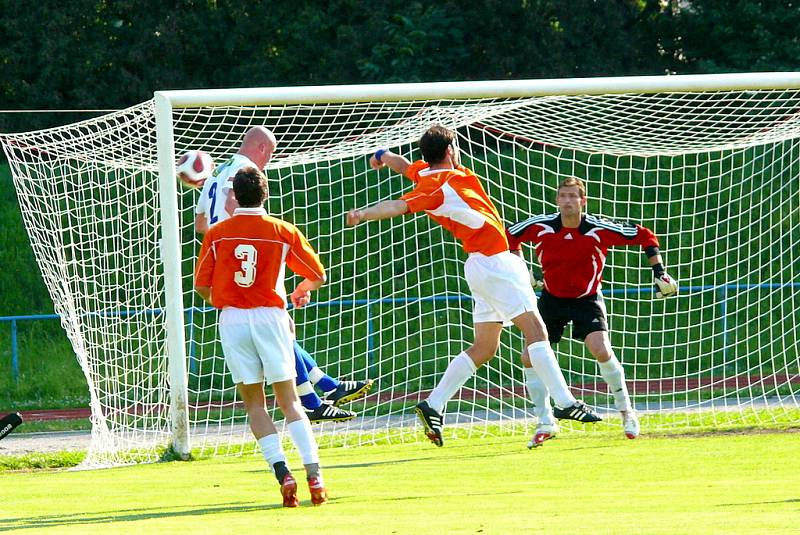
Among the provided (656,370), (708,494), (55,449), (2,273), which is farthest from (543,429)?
(2,273)

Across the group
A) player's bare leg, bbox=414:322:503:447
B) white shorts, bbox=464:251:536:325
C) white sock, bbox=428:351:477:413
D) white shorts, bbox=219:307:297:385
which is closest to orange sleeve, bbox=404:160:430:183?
white shorts, bbox=464:251:536:325

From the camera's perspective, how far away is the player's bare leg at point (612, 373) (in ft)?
31.2

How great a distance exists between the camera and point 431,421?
809cm

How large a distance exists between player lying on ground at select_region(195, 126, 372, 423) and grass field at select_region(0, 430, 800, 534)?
1.49ft

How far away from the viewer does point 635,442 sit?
937 centimetres

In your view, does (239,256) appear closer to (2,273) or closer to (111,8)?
(2,273)

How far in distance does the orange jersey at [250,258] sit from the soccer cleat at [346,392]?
5.43ft

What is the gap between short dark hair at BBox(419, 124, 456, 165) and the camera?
821 cm

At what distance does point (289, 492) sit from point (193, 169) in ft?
10.5

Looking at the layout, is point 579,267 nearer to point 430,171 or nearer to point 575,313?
point 575,313

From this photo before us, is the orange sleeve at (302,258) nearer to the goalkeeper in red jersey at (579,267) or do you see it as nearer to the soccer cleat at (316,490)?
the soccer cleat at (316,490)

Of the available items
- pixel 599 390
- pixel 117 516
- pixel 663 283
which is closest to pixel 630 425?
pixel 663 283

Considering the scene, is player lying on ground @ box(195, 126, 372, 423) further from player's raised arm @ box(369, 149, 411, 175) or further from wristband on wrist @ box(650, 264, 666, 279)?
wristband on wrist @ box(650, 264, 666, 279)

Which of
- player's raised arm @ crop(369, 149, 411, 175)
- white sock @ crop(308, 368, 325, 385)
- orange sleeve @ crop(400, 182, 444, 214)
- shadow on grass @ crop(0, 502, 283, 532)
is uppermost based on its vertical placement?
player's raised arm @ crop(369, 149, 411, 175)
